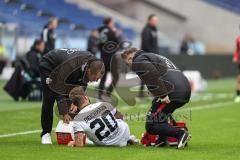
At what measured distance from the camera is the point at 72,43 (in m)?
32.0

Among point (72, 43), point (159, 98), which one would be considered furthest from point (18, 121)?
point (72, 43)

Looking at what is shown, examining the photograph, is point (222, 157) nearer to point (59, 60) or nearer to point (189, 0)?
point (59, 60)

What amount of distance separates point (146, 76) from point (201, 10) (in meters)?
31.9

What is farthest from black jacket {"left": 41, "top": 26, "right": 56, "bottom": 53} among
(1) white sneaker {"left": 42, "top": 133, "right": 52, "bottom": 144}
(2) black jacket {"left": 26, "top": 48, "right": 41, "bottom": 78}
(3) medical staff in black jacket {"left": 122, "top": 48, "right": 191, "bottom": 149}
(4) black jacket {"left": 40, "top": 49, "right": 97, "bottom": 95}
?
(3) medical staff in black jacket {"left": 122, "top": 48, "right": 191, "bottom": 149}

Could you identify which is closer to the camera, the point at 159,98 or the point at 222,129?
the point at 159,98

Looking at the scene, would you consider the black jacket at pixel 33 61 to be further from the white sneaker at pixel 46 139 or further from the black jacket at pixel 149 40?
the white sneaker at pixel 46 139

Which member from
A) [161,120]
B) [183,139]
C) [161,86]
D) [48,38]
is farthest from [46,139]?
[48,38]

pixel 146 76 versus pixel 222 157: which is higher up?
pixel 146 76

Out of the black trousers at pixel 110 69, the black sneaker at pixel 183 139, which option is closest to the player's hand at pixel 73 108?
the black sneaker at pixel 183 139

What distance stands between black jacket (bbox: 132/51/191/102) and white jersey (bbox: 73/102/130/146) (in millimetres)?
775

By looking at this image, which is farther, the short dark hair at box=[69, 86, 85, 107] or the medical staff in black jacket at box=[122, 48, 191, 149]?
the short dark hair at box=[69, 86, 85, 107]

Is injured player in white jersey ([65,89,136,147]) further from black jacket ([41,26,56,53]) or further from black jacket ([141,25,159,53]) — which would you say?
black jacket ([41,26,56,53])

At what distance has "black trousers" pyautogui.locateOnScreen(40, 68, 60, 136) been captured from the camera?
11.8m

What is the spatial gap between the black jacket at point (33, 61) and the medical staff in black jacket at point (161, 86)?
10021mm
